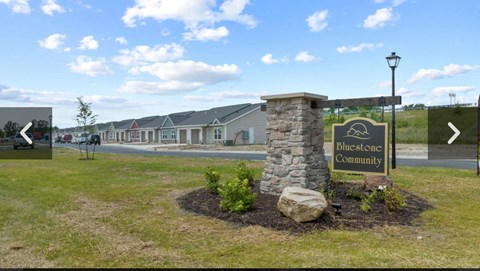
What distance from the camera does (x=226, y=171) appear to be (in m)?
13.4

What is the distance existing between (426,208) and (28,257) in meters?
6.96

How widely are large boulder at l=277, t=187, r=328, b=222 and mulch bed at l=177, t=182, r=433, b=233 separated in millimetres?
107

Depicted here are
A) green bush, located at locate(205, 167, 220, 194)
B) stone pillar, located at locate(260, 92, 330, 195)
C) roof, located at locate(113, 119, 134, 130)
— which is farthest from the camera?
roof, located at locate(113, 119, 134, 130)

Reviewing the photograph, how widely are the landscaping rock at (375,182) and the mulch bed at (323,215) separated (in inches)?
20.2

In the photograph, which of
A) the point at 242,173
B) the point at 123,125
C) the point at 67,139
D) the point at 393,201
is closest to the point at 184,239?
the point at 242,173

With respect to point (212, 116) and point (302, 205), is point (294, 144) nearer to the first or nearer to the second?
point (302, 205)

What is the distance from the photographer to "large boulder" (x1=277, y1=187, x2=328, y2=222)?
5.60 m

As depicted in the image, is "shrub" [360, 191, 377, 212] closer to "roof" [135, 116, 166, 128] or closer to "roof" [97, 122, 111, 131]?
"roof" [135, 116, 166, 128]

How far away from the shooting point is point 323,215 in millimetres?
5891

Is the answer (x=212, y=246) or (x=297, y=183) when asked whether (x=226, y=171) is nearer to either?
(x=297, y=183)

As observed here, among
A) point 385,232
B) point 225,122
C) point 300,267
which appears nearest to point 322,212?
point 385,232

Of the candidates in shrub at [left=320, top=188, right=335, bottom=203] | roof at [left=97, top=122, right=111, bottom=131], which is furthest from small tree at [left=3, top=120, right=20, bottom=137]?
roof at [left=97, top=122, right=111, bottom=131]

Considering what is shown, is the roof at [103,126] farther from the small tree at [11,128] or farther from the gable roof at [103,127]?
the small tree at [11,128]

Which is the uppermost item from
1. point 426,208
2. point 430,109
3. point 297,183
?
point 430,109
